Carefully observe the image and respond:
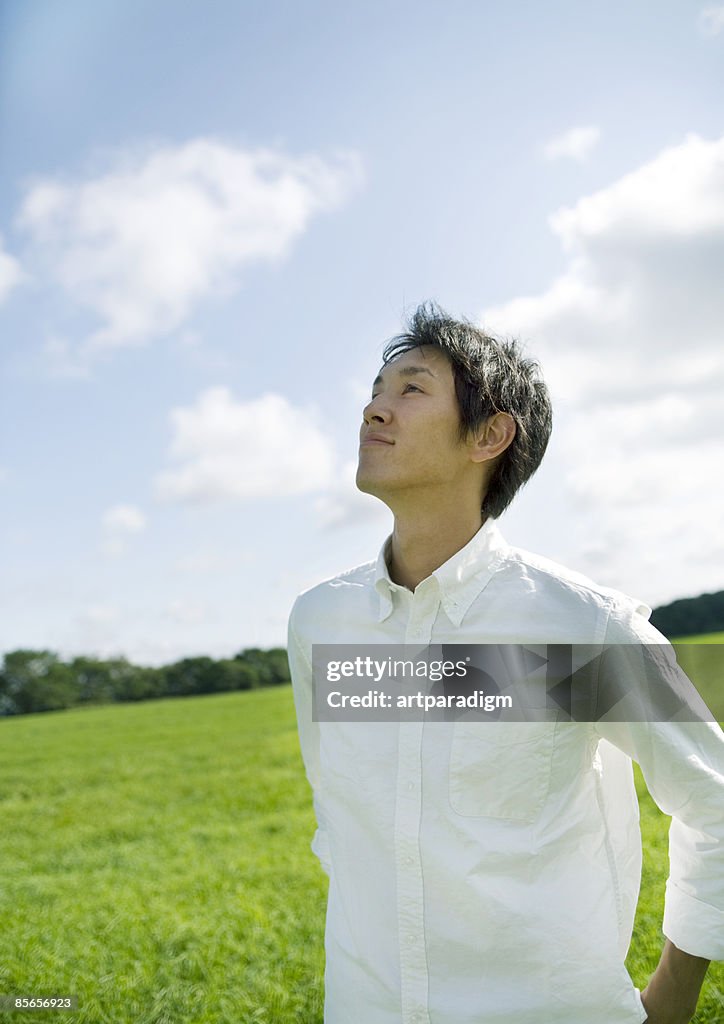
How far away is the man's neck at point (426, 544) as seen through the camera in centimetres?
251

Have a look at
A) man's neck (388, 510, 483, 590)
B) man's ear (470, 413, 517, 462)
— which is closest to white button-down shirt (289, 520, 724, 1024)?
man's neck (388, 510, 483, 590)

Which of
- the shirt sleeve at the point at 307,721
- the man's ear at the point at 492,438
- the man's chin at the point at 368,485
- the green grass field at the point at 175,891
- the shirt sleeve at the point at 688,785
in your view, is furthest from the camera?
the green grass field at the point at 175,891

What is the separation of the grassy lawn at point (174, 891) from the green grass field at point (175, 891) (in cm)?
1

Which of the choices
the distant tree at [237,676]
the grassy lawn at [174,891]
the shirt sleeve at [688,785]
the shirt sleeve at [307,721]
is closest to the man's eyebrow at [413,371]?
the shirt sleeve at [307,721]

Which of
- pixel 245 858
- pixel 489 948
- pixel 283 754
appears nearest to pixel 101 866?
pixel 245 858

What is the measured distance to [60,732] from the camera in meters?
19.4

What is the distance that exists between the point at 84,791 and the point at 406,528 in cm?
1053

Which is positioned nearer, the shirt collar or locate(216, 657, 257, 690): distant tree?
the shirt collar

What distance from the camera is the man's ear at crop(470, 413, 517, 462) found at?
103 inches

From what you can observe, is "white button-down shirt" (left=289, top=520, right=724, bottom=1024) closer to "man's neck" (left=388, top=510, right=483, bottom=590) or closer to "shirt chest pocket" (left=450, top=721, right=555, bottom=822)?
"shirt chest pocket" (left=450, top=721, right=555, bottom=822)

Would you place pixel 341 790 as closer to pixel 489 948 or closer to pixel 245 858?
pixel 489 948

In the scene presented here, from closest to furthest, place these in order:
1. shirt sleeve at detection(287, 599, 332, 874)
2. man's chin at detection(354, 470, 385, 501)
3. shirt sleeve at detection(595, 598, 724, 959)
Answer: shirt sleeve at detection(595, 598, 724, 959)
man's chin at detection(354, 470, 385, 501)
shirt sleeve at detection(287, 599, 332, 874)

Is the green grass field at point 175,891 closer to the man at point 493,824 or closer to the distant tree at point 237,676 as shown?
the man at point 493,824

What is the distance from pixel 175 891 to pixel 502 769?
4864mm
